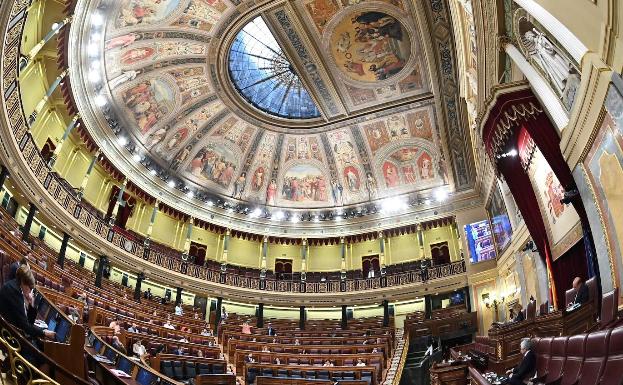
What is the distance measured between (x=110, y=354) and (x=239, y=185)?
16.0 meters

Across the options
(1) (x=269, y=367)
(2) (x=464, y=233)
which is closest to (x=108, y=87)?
(1) (x=269, y=367)

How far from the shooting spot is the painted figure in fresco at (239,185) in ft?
67.7

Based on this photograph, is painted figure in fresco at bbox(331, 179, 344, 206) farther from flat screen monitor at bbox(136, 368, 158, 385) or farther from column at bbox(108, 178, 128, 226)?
flat screen monitor at bbox(136, 368, 158, 385)

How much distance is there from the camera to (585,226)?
251 inches

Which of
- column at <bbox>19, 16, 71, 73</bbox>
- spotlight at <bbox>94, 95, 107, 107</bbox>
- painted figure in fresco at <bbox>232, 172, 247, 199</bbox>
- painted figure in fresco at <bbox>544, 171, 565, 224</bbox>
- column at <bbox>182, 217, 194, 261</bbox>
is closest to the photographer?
painted figure in fresco at <bbox>544, 171, 565, 224</bbox>

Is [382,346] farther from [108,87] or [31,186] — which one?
[108,87]

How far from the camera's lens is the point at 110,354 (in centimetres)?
494

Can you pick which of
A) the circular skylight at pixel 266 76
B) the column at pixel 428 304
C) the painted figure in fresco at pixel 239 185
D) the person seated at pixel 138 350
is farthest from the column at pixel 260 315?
the person seated at pixel 138 350

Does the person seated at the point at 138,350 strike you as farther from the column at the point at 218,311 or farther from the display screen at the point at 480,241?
the display screen at the point at 480,241

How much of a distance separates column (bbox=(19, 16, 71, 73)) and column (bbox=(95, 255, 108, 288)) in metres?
6.72

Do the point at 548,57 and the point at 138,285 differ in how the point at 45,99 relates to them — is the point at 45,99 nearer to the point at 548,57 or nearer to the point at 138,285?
the point at 138,285

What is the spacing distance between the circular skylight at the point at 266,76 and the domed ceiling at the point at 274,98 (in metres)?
0.05

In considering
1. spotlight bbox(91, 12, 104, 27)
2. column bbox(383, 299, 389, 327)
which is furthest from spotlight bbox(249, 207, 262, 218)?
spotlight bbox(91, 12, 104, 27)

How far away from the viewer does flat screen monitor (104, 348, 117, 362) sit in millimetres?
4852
